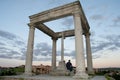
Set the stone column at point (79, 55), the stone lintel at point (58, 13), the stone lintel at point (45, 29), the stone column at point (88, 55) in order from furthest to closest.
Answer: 1. the stone column at point (88, 55)
2. the stone lintel at point (45, 29)
3. the stone lintel at point (58, 13)
4. the stone column at point (79, 55)

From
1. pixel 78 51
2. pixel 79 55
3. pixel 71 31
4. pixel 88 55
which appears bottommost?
pixel 79 55

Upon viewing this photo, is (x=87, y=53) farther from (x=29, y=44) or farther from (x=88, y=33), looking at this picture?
(x=29, y=44)

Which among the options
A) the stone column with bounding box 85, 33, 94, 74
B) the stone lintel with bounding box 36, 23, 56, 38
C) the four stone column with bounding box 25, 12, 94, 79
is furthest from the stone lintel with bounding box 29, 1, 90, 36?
the stone column with bounding box 85, 33, 94, 74

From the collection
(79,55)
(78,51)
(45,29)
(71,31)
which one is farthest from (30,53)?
(71,31)

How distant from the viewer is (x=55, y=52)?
28.2 m

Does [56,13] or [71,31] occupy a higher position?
[56,13]

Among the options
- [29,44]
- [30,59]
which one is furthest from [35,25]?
[30,59]

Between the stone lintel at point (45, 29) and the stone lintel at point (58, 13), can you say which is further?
the stone lintel at point (45, 29)

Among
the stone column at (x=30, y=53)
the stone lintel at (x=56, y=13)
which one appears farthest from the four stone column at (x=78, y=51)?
the stone lintel at (x=56, y=13)

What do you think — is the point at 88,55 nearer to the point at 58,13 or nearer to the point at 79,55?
the point at 79,55

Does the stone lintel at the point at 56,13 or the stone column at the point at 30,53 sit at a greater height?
the stone lintel at the point at 56,13

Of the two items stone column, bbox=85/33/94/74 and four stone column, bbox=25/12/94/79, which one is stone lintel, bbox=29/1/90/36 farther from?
stone column, bbox=85/33/94/74

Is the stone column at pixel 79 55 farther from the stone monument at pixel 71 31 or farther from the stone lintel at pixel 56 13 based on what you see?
the stone lintel at pixel 56 13

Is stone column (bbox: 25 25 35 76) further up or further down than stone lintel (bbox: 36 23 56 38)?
further down
